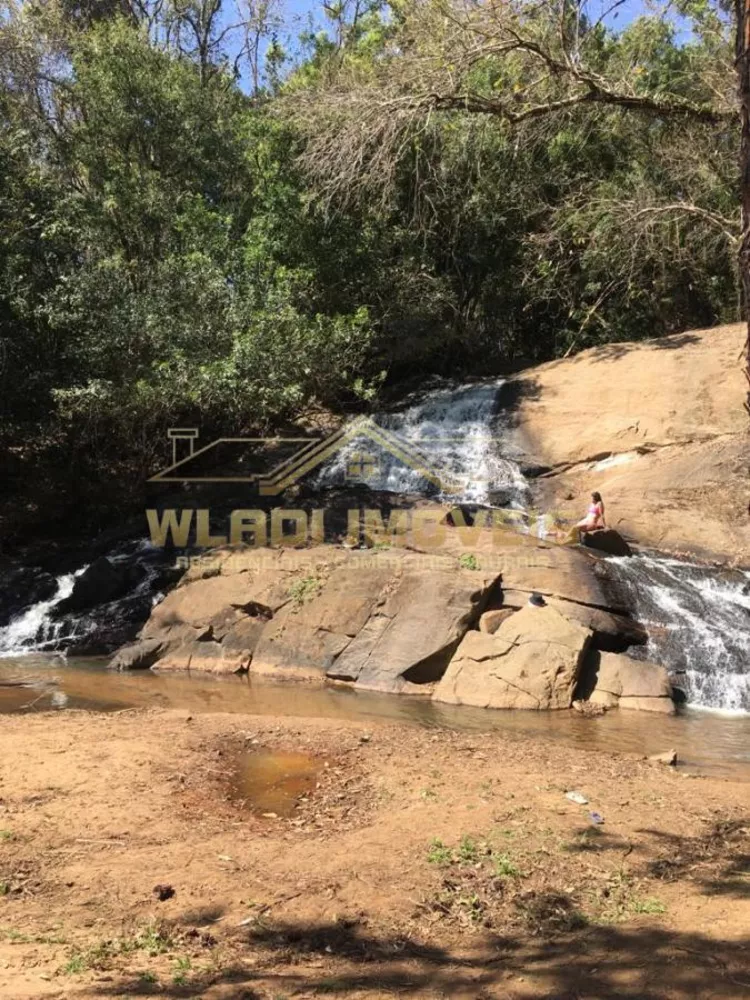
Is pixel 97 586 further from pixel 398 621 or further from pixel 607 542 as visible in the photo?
pixel 607 542

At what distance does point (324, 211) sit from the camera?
16578 millimetres

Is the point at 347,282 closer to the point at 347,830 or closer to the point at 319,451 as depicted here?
the point at 319,451

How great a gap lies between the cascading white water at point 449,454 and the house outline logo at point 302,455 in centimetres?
7

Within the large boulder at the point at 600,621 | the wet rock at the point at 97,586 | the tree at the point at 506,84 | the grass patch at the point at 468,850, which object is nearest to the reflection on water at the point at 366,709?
the large boulder at the point at 600,621

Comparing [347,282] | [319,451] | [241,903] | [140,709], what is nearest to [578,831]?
[241,903]

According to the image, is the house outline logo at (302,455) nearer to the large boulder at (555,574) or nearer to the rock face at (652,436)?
the rock face at (652,436)

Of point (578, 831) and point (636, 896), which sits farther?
point (578, 831)

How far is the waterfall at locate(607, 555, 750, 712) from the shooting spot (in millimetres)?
10070

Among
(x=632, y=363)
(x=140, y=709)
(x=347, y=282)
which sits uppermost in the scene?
(x=347, y=282)

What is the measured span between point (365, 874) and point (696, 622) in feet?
25.4

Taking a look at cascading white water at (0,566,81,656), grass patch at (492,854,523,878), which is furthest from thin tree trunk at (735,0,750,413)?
cascading white water at (0,566,81,656)

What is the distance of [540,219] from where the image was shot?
818 inches

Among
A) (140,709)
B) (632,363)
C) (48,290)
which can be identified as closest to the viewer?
(140,709)

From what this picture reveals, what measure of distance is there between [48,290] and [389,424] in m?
7.77
